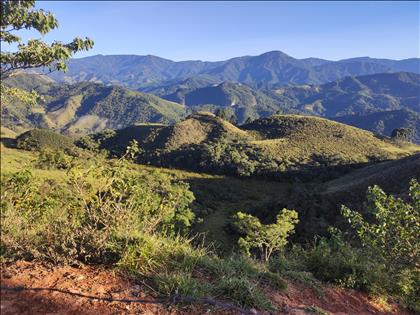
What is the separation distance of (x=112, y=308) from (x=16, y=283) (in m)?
1.08

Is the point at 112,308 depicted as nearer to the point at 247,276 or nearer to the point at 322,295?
the point at 247,276

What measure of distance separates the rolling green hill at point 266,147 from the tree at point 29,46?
69.5 m

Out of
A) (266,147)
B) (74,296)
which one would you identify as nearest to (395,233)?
(74,296)

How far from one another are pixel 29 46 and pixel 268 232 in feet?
50.5

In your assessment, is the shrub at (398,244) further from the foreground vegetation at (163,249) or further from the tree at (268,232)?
the tree at (268,232)

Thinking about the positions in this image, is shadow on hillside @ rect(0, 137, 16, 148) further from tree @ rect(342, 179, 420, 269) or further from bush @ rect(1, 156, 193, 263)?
tree @ rect(342, 179, 420, 269)

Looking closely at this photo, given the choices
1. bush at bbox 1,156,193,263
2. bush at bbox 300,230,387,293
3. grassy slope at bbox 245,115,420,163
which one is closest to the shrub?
bush at bbox 300,230,387,293

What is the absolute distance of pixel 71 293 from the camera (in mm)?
4152

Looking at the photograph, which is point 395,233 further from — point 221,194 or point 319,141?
point 319,141

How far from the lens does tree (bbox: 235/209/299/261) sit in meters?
18.3

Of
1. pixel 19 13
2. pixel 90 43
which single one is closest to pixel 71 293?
pixel 19 13

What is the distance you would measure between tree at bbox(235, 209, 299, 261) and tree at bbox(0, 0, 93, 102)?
10.2m

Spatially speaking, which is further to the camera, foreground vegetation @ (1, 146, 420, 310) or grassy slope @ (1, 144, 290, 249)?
grassy slope @ (1, 144, 290, 249)

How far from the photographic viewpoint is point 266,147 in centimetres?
8881
